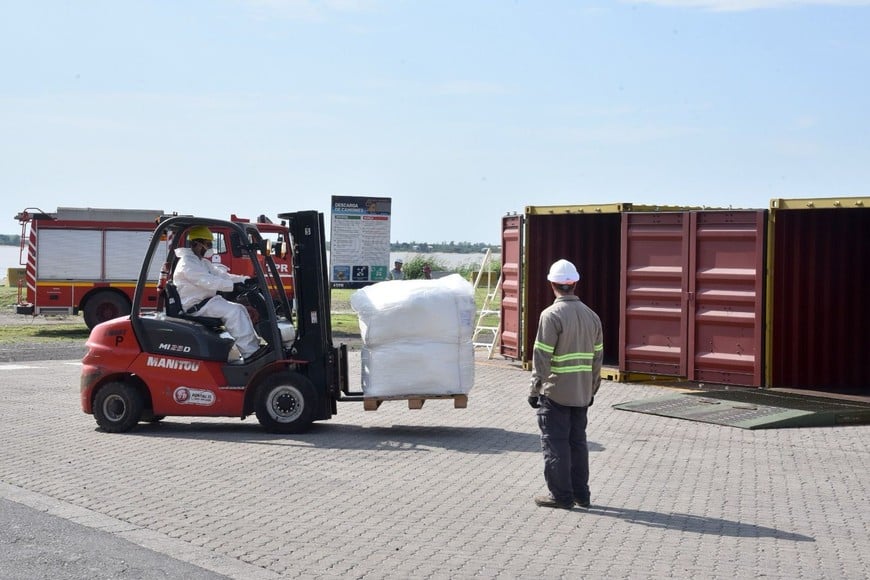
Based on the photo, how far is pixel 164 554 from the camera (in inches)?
293

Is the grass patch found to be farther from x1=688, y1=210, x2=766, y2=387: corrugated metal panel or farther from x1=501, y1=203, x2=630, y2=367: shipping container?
x1=688, y1=210, x2=766, y2=387: corrugated metal panel

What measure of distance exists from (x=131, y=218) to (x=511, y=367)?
40.3ft

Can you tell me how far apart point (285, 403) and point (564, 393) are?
4427 millimetres

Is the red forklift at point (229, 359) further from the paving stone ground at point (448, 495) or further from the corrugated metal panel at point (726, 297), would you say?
the corrugated metal panel at point (726, 297)

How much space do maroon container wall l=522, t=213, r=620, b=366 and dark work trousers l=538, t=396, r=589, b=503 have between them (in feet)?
35.0

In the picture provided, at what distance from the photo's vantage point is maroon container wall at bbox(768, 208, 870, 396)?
16031 millimetres

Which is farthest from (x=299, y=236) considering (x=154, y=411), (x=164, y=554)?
(x=164, y=554)

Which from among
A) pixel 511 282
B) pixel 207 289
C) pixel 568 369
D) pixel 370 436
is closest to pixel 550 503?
pixel 568 369

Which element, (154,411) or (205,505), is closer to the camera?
(205,505)

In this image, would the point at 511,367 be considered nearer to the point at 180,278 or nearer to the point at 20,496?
the point at 180,278

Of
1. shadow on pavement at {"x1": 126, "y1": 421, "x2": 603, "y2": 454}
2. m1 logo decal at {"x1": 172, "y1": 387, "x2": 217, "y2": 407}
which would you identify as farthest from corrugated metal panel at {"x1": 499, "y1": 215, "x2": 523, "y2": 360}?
m1 logo decal at {"x1": 172, "y1": 387, "x2": 217, "y2": 407}

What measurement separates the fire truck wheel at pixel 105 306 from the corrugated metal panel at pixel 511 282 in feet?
35.7

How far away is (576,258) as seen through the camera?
2025 centimetres

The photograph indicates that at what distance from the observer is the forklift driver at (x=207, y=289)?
1248 centimetres
